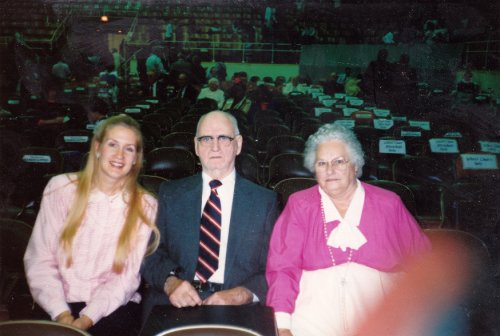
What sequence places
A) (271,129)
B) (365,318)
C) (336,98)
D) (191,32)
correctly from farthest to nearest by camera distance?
(191,32), (336,98), (271,129), (365,318)

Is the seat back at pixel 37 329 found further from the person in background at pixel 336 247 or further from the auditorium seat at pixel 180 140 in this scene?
the auditorium seat at pixel 180 140

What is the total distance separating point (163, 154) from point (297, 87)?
9.92m

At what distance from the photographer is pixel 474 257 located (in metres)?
2.27

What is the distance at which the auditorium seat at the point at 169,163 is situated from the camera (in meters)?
4.26

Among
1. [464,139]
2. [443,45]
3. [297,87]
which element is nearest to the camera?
[464,139]

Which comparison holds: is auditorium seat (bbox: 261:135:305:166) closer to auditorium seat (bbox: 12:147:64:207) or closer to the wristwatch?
auditorium seat (bbox: 12:147:64:207)

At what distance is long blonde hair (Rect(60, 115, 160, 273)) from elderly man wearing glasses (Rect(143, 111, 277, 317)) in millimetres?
124

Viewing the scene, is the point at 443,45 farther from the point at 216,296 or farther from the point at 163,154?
the point at 216,296

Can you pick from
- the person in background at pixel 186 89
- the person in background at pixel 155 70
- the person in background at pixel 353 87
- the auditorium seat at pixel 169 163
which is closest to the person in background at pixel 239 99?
the person in background at pixel 186 89

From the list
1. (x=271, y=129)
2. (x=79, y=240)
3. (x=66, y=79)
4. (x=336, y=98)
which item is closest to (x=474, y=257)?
(x=79, y=240)

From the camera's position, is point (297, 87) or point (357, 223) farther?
point (297, 87)

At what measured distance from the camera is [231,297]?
6.95 ft

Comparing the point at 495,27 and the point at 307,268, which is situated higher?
the point at 495,27

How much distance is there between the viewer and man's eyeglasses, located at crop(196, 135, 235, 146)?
2.36 metres
